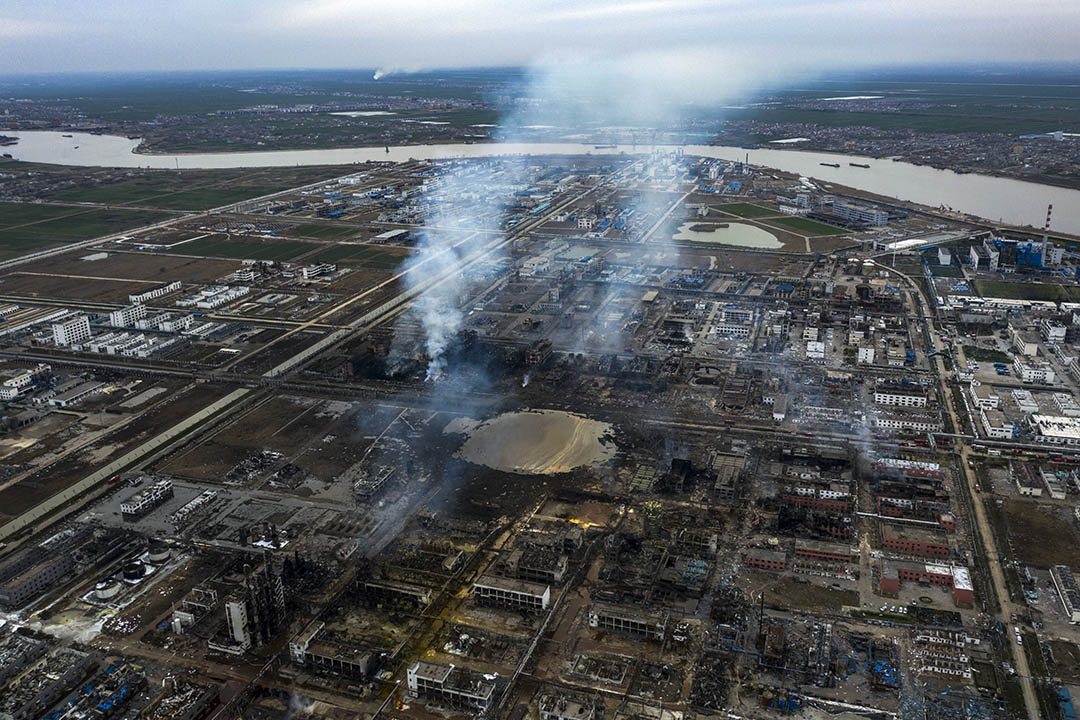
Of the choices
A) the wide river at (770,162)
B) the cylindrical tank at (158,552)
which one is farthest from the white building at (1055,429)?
the wide river at (770,162)

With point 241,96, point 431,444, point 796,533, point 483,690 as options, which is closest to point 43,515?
point 431,444

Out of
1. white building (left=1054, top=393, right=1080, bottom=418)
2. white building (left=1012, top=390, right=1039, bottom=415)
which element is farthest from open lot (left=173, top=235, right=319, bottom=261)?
white building (left=1054, top=393, right=1080, bottom=418)

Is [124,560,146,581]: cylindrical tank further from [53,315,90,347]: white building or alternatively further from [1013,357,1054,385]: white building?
[1013,357,1054,385]: white building

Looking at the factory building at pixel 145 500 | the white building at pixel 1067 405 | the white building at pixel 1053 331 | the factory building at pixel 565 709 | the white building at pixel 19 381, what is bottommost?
the factory building at pixel 565 709

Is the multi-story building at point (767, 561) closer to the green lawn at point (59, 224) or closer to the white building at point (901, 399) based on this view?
the white building at point (901, 399)

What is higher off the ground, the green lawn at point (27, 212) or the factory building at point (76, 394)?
the green lawn at point (27, 212)

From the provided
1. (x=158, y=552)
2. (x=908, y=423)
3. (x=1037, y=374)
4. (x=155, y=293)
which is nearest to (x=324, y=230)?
(x=155, y=293)
